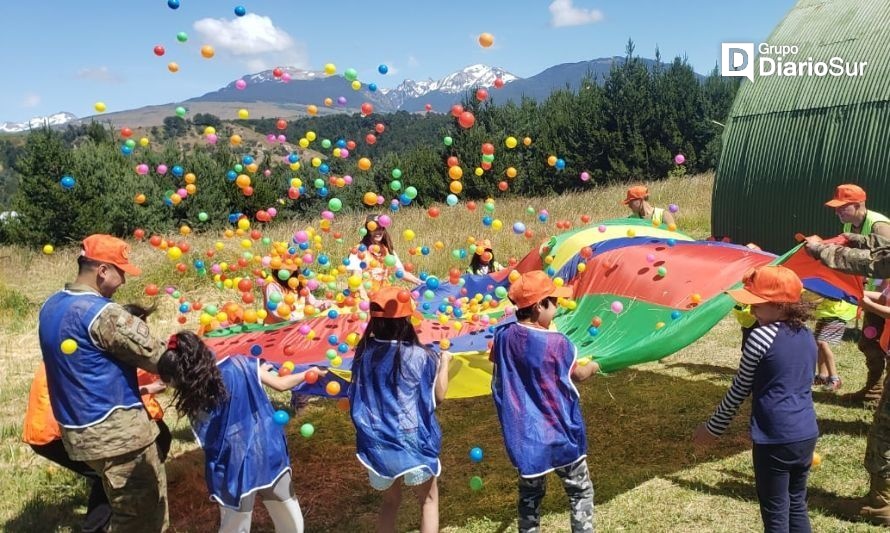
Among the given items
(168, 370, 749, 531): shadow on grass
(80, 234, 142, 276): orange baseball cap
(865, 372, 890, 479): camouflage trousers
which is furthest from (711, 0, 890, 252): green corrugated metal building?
(80, 234, 142, 276): orange baseball cap

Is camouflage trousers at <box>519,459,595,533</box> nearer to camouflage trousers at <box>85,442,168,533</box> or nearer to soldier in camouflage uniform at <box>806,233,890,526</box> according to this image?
soldier in camouflage uniform at <box>806,233,890,526</box>

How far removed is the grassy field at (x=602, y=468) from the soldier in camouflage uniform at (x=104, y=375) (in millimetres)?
1096

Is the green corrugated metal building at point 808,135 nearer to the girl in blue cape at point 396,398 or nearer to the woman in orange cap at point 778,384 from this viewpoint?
the woman in orange cap at point 778,384

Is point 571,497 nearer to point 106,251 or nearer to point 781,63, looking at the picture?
point 106,251

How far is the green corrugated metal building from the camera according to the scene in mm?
7984

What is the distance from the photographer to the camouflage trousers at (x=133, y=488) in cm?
314

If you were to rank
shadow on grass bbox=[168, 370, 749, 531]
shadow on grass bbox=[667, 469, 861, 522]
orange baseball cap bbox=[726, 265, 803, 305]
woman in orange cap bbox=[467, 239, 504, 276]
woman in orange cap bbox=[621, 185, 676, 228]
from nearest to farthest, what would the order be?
orange baseball cap bbox=[726, 265, 803, 305] < shadow on grass bbox=[667, 469, 861, 522] < shadow on grass bbox=[168, 370, 749, 531] < woman in orange cap bbox=[621, 185, 676, 228] < woman in orange cap bbox=[467, 239, 504, 276]

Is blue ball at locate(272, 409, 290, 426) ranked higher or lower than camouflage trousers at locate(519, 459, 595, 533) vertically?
higher

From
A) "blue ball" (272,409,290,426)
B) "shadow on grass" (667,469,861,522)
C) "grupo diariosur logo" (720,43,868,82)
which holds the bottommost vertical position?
"shadow on grass" (667,469,861,522)

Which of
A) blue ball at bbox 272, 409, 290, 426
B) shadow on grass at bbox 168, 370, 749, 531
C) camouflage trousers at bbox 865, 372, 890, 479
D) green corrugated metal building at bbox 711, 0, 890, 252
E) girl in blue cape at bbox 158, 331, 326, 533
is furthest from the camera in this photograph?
green corrugated metal building at bbox 711, 0, 890, 252

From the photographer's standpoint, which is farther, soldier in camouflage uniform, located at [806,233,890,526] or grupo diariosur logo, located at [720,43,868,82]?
grupo diariosur logo, located at [720,43,868,82]

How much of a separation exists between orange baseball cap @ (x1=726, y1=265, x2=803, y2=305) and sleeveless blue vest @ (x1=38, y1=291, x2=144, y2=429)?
263 centimetres

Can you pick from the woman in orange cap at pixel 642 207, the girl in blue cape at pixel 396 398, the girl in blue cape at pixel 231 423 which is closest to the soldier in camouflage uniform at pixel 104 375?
the girl in blue cape at pixel 231 423

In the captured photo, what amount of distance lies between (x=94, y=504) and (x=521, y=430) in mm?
2271
